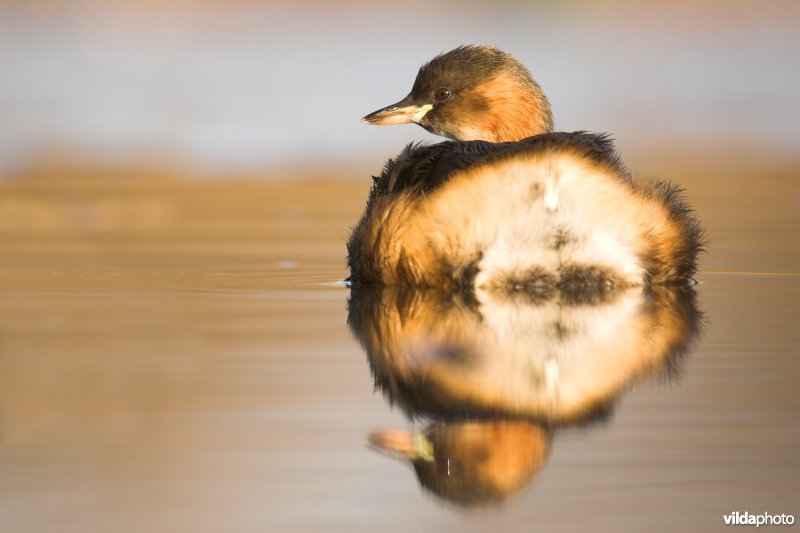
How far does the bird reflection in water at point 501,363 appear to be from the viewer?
11.4ft

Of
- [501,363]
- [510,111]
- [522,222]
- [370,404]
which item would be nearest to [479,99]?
[510,111]

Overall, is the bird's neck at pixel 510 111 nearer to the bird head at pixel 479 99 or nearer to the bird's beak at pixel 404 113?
the bird head at pixel 479 99

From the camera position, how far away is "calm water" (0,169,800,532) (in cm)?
318

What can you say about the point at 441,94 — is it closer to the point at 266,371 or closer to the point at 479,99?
the point at 479,99

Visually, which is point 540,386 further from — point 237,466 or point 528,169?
point 528,169

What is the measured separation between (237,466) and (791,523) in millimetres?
1175

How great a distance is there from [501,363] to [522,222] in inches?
43.9

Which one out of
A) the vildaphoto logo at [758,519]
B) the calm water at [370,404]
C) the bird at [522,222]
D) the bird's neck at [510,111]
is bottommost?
the vildaphoto logo at [758,519]

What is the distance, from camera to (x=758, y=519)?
3049 mm

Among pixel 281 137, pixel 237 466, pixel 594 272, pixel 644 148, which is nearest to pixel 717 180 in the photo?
pixel 644 148

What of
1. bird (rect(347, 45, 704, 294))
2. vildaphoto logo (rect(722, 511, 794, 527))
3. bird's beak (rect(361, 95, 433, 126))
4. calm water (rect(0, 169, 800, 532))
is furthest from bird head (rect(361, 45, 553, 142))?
vildaphoto logo (rect(722, 511, 794, 527))

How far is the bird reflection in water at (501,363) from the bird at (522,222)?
82 millimetres

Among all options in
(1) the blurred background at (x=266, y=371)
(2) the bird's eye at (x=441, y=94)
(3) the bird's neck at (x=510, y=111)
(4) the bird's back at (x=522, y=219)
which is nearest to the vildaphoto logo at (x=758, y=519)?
(1) the blurred background at (x=266, y=371)

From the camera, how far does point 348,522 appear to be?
304 centimetres
